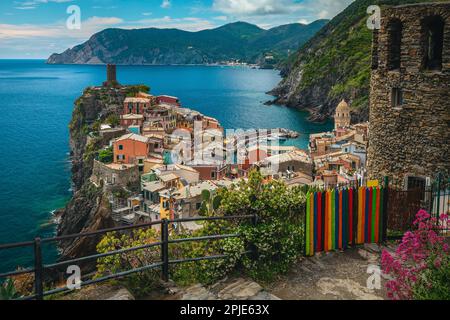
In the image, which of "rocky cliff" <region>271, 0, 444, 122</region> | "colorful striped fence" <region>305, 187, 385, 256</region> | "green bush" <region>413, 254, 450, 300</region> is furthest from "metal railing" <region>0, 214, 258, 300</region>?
"rocky cliff" <region>271, 0, 444, 122</region>

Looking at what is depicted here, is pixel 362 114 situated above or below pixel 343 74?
below

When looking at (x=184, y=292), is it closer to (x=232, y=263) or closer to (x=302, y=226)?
(x=232, y=263)

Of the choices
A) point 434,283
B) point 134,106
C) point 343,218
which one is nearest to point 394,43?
point 343,218

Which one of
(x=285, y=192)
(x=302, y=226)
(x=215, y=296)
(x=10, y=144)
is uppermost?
(x=285, y=192)

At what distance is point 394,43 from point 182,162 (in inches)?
1923

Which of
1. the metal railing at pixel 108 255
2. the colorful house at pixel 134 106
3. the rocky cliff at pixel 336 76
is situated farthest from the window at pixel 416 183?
the rocky cliff at pixel 336 76

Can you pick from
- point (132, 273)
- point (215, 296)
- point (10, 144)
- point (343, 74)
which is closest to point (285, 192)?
point (215, 296)

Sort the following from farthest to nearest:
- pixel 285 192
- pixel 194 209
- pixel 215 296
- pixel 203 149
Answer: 1. pixel 203 149
2. pixel 194 209
3. pixel 285 192
4. pixel 215 296

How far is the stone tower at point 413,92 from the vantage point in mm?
11492

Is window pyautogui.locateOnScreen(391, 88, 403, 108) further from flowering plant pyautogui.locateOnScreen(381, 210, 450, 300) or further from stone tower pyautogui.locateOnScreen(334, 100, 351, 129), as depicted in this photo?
stone tower pyautogui.locateOnScreen(334, 100, 351, 129)

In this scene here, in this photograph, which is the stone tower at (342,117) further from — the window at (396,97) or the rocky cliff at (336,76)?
the window at (396,97)
